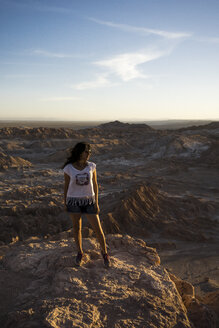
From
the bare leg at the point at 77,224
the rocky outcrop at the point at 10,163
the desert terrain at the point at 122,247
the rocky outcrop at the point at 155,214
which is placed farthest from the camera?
the rocky outcrop at the point at 10,163

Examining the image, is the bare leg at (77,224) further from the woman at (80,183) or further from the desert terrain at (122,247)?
the desert terrain at (122,247)

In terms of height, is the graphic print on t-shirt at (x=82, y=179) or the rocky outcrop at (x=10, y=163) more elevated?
the graphic print on t-shirt at (x=82, y=179)

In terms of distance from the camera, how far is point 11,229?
785 cm

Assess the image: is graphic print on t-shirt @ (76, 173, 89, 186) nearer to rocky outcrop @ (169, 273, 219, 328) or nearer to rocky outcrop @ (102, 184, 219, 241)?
rocky outcrop @ (169, 273, 219, 328)

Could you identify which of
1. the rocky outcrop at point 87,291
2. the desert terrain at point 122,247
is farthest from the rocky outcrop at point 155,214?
the rocky outcrop at point 87,291

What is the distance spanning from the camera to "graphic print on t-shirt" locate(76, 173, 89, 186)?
9.84ft

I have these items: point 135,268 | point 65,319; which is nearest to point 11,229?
point 135,268

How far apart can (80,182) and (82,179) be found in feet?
0.13

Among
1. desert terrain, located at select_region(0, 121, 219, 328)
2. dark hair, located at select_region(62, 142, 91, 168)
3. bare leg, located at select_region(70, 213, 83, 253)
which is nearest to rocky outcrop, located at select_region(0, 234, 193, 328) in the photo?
desert terrain, located at select_region(0, 121, 219, 328)

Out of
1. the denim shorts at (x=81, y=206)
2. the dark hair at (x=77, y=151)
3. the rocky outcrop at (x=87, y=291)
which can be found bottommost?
the rocky outcrop at (x=87, y=291)

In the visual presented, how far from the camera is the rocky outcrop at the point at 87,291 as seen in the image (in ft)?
8.14

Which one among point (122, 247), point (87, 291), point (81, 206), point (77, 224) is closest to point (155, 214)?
point (122, 247)

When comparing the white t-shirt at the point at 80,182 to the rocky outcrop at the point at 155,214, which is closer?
the white t-shirt at the point at 80,182

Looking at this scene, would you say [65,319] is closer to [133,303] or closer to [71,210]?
[133,303]
